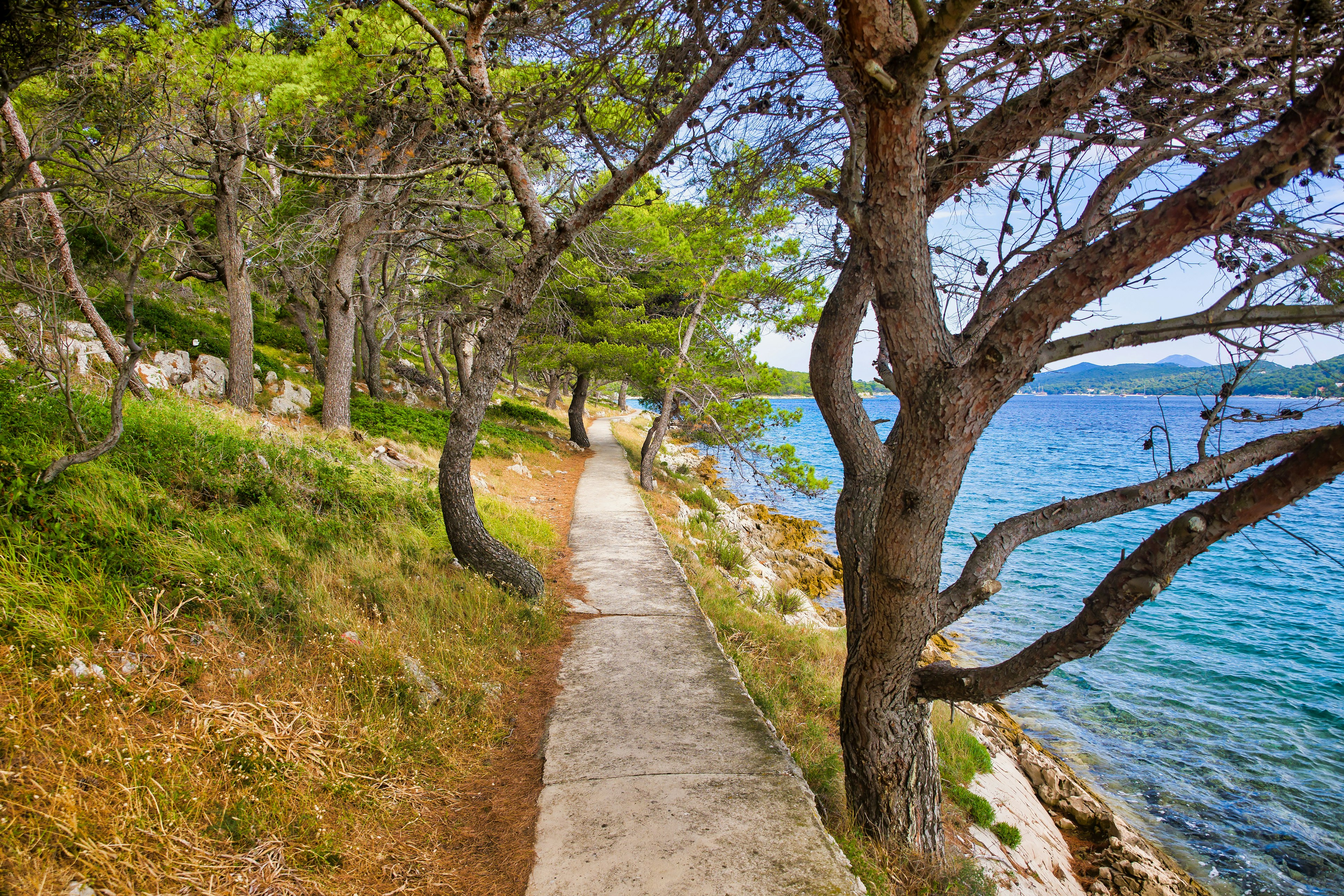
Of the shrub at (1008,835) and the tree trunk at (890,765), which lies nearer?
the tree trunk at (890,765)

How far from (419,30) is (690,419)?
31.6 ft

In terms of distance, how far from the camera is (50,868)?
228cm

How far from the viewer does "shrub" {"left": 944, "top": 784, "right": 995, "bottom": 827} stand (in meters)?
5.54

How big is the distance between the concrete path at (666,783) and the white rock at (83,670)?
2.49m

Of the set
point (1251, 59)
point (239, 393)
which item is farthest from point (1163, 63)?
point (239, 393)

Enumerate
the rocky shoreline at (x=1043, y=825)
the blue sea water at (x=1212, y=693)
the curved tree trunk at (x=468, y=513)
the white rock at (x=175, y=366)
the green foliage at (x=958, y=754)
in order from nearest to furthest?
the rocky shoreline at (x=1043, y=825)
the green foliage at (x=958, y=754)
the curved tree trunk at (x=468, y=513)
the blue sea water at (x=1212, y=693)
the white rock at (x=175, y=366)

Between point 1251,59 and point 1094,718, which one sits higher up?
point 1251,59

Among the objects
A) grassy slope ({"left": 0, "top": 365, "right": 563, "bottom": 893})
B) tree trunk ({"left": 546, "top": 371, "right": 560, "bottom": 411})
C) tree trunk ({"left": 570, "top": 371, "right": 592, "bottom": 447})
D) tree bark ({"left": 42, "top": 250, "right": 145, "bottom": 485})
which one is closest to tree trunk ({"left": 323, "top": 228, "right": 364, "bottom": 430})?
grassy slope ({"left": 0, "top": 365, "right": 563, "bottom": 893})

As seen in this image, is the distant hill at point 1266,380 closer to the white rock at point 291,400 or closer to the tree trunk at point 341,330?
the tree trunk at point 341,330

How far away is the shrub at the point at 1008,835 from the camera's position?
5.46 metres

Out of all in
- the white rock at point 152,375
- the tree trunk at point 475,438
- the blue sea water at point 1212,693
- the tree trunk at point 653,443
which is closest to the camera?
the tree trunk at point 475,438

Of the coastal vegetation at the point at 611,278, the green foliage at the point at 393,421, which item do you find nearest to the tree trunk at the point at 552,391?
the green foliage at the point at 393,421

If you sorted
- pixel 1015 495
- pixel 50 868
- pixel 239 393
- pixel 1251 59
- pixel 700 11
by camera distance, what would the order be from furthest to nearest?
pixel 1015 495
pixel 239 393
pixel 700 11
pixel 1251 59
pixel 50 868

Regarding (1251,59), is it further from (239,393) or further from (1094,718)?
(239,393)
